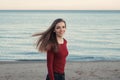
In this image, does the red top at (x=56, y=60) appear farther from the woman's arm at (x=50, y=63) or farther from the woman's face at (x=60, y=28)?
the woman's face at (x=60, y=28)

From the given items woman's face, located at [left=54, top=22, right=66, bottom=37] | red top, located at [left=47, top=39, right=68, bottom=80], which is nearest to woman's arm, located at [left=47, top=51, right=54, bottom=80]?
red top, located at [left=47, top=39, right=68, bottom=80]

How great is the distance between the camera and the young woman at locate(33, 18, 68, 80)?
17.3 feet

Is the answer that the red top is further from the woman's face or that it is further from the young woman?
the woman's face

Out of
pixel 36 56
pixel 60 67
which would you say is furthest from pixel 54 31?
pixel 36 56

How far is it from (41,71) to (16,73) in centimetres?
92

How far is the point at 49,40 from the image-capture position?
5355mm

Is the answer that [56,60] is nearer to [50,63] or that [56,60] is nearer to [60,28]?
[50,63]

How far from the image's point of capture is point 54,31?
538 centimetres

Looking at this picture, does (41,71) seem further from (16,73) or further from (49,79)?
(49,79)

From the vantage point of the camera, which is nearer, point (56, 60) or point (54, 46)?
point (54, 46)

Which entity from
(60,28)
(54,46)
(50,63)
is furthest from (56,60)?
(60,28)

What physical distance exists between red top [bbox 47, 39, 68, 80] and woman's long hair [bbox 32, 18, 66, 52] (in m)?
0.07

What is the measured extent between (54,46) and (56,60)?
0.23 meters

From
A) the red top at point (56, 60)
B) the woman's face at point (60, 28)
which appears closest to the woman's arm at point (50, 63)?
the red top at point (56, 60)
